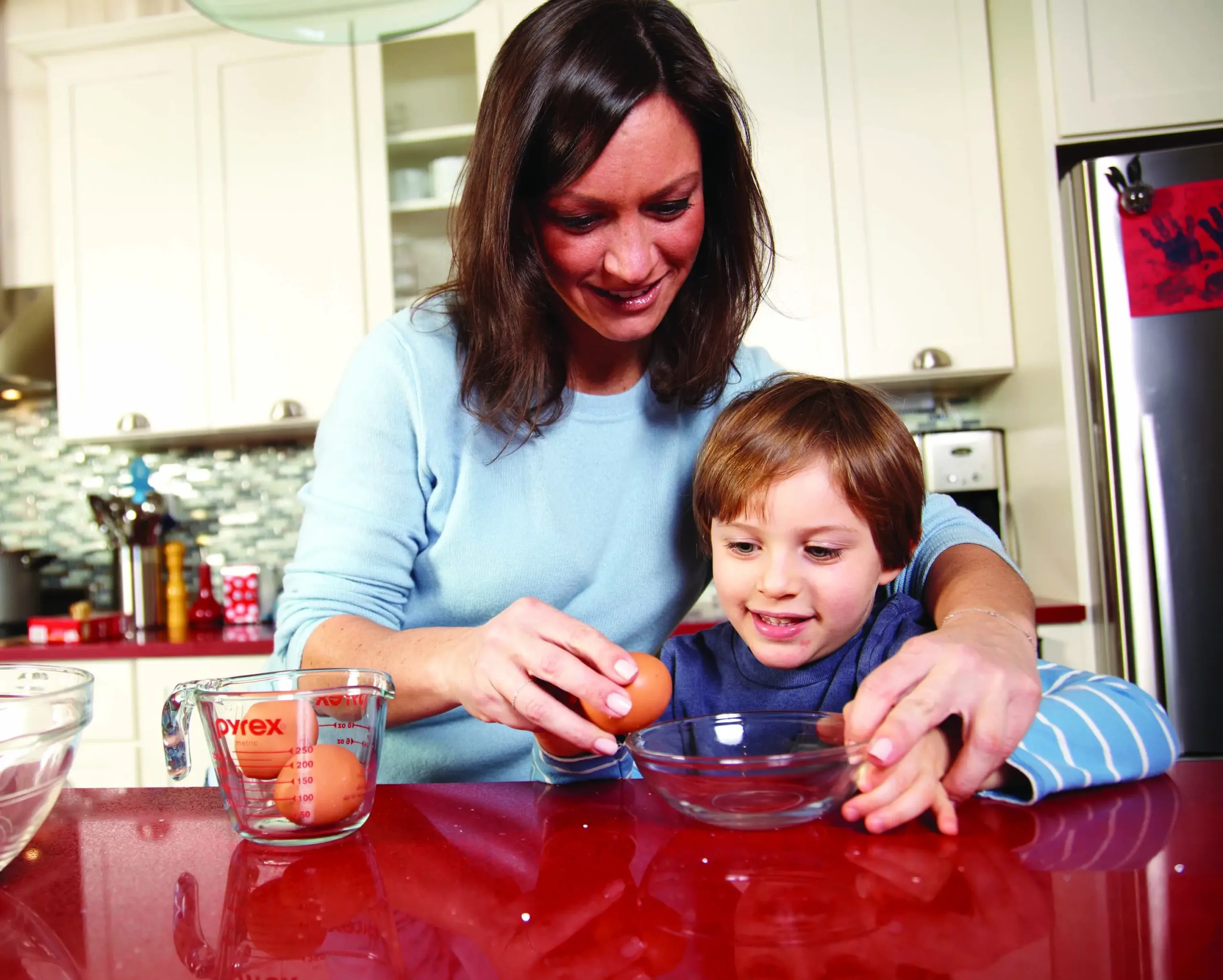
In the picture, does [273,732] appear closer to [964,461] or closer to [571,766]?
[571,766]

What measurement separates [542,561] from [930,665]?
0.57m

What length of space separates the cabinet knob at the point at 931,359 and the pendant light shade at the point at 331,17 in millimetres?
1525

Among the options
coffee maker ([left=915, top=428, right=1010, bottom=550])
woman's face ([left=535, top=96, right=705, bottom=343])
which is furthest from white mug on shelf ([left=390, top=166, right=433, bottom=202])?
woman's face ([left=535, top=96, right=705, bottom=343])

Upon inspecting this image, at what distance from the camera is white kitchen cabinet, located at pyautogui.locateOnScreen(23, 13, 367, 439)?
102 inches

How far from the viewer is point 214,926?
0.52m

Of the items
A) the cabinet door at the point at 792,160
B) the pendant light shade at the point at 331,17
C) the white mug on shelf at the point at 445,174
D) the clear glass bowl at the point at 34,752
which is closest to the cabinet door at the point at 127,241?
the white mug on shelf at the point at 445,174

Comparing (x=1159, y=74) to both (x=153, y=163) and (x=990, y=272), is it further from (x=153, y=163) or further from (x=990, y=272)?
(x=153, y=163)

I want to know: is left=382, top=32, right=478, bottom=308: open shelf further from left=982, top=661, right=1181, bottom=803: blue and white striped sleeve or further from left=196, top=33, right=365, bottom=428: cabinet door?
left=982, top=661, right=1181, bottom=803: blue and white striped sleeve

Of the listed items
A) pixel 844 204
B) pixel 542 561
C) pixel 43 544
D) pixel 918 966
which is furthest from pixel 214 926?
pixel 43 544

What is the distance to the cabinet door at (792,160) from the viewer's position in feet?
8.02

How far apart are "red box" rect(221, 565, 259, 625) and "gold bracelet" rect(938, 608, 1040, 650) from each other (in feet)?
7.54

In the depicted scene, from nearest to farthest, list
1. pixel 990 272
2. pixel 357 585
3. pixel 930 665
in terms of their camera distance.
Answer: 1. pixel 930 665
2. pixel 357 585
3. pixel 990 272

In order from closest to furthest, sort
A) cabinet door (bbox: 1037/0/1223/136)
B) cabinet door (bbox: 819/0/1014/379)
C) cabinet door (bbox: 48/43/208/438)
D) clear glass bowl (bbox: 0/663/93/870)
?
clear glass bowl (bbox: 0/663/93/870) < cabinet door (bbox: 1037/0/1223/136) < cabinet door (bbox: 819/0/1014/379) < cabinet door (bbox: 48/43/208/438)

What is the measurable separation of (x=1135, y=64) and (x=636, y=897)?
7.43 ft
